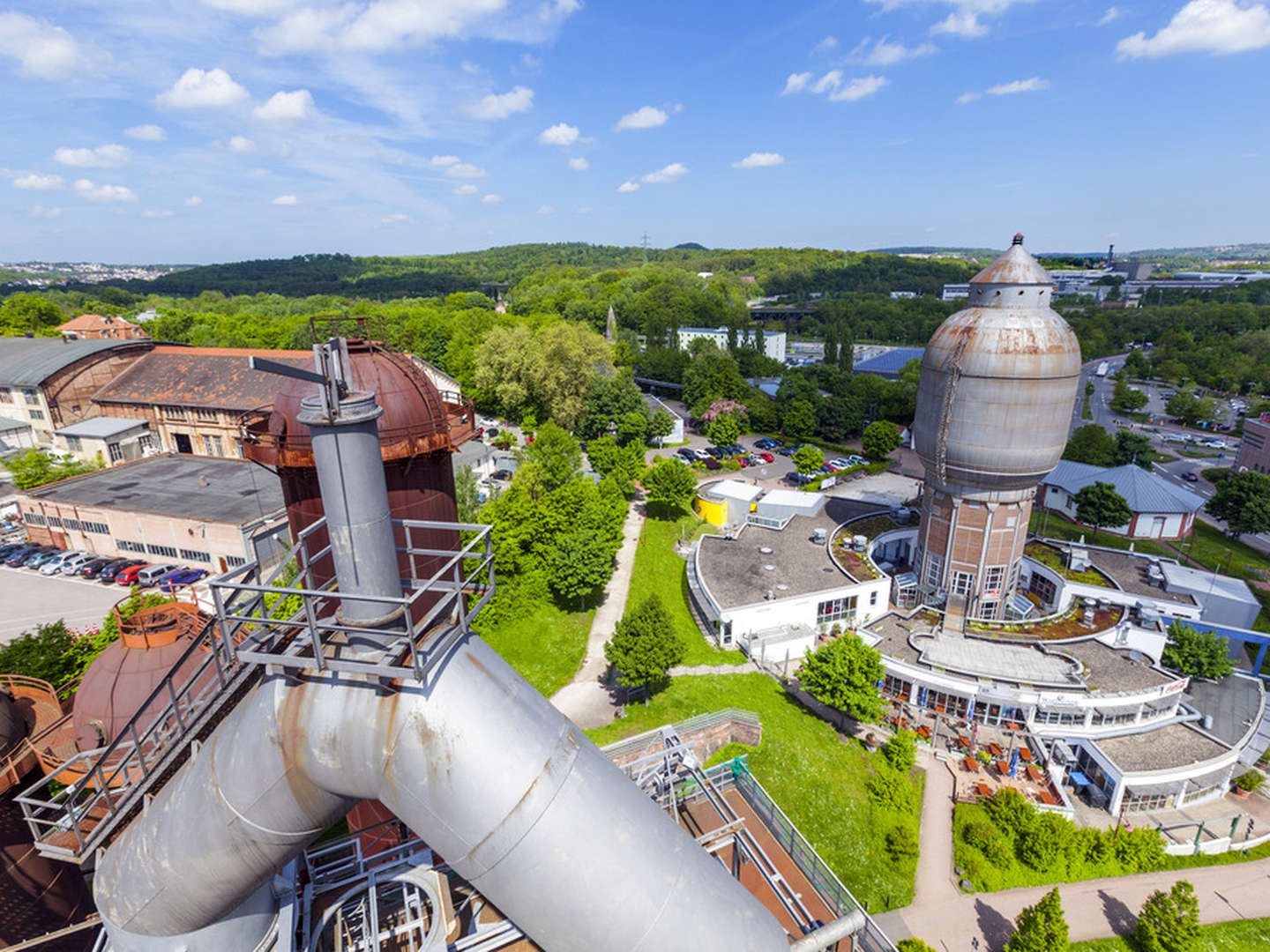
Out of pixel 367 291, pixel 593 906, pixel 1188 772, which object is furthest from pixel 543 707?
pixel 367 291

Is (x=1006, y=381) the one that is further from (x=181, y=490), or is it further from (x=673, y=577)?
(x=181, y=490)

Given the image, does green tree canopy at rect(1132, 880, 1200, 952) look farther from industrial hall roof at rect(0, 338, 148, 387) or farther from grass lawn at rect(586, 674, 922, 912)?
industrial hall roof at rect(0, 338, 148, 387)

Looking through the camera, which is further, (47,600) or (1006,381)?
(47,600)

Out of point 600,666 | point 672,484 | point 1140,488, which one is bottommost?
point 600,666

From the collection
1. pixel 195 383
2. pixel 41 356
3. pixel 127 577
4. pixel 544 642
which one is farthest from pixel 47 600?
pixel 41 356

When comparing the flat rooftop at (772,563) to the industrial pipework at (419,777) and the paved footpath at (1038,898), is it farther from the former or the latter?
the industrial pipework at (419,777)

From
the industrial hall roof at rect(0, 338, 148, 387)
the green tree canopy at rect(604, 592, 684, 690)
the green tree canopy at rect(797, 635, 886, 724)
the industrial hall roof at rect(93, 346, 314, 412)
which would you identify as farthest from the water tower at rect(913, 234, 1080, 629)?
the industrial hall roof at rect(0, 338, 148, 387)
